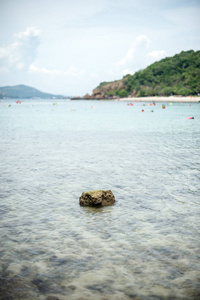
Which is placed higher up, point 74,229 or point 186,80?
point 186,80

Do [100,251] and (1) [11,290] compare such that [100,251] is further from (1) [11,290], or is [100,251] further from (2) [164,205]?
(2) [164,205]

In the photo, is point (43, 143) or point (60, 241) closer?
point (60, 241)

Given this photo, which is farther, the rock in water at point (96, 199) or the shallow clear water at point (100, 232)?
the rock in water at point (96, 199)

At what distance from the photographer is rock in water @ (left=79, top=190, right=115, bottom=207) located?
8885 millimetres

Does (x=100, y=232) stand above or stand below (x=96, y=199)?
below

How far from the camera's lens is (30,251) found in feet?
20.5

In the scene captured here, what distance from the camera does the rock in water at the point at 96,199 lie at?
8.89 m

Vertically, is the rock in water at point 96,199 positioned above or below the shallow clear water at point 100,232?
above

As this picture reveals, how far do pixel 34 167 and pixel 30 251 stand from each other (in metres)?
8.18

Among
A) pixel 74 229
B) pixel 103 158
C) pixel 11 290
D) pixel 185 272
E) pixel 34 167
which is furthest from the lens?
pixel 103 158

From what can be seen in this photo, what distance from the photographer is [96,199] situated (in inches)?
349

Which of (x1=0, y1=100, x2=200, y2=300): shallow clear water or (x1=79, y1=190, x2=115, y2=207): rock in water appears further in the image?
(x1=79, y1=190, x2=115, y2=207): rock in water

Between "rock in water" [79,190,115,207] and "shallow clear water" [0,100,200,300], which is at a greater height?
"rock in water" [79,190,115,207]

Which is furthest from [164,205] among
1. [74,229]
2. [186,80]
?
[186,80]
